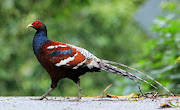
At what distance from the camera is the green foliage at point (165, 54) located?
753 cm

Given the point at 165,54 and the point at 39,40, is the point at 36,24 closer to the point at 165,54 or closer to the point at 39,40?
the point at 39,40

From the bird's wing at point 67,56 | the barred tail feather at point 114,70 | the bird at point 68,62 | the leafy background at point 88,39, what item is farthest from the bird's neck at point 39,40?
the leafy background at point 88,39

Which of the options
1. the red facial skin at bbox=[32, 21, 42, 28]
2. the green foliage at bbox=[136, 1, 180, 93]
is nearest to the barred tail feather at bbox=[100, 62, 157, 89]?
the red facial skin at bbox=[32, 21, 42, 28]

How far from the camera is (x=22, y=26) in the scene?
42.3 feet

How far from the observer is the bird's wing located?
19.9 feet

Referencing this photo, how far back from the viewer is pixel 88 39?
613 inches

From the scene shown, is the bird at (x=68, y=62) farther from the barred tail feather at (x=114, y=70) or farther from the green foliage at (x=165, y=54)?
the green foliage at (x=165, y=54)

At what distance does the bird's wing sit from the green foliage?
1836 mm

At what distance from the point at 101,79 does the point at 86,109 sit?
37.2 ft

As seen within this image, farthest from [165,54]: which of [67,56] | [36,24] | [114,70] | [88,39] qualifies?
[88,39]

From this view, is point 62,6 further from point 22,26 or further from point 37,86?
point 37,86

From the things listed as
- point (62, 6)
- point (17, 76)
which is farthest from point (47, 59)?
point (17, 76)

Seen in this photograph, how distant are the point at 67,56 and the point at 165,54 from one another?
2.43 meters

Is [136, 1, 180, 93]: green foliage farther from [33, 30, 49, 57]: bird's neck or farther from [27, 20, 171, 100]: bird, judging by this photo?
[33, 30, 49, 57]: bird's neck
